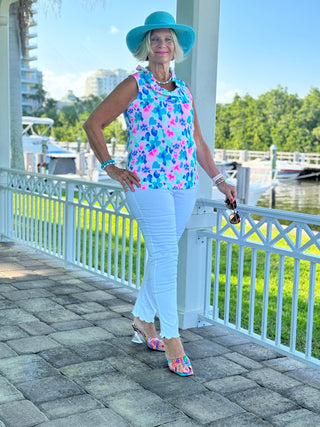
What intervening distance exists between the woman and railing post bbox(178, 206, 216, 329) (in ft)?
2.20

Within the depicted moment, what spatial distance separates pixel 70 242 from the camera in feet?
18.4

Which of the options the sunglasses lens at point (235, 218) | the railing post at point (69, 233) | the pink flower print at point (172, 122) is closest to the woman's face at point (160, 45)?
the pink flower print at point (172, 122)

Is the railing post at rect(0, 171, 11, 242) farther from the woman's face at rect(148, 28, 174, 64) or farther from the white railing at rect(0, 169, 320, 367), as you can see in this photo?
the woman's face at rect(148, 28, 174, 64)

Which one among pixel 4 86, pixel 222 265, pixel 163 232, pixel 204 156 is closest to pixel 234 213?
pixel 204 156

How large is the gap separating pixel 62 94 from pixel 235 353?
367ft

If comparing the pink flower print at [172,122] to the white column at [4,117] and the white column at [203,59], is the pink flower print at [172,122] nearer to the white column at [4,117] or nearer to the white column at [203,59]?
the white column at [203,59]

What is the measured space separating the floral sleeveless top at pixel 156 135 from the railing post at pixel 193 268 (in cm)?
79

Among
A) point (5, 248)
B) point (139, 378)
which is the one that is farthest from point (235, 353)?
point (5, 248)

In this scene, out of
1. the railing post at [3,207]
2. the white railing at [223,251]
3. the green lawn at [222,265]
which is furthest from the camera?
the railing post at [3,207]

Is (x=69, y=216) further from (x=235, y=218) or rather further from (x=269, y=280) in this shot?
(x=235, y=218)

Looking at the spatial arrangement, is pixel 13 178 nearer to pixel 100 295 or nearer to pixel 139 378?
pixel 100 295

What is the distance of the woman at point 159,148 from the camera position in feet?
9.75

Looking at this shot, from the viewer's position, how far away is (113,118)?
9.73 feet

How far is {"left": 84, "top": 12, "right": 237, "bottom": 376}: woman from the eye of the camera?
297 centimetres
